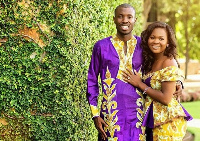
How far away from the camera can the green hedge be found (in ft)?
16.2

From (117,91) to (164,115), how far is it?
45 cm

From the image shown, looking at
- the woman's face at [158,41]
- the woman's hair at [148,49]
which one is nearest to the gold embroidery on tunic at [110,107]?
the woman's hair at [148,49]

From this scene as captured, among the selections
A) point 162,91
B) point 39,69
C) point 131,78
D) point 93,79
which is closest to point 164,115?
point 162,91

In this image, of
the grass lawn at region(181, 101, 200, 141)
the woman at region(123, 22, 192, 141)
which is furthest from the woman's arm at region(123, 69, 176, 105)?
the grass lawn at region(181, 101, 200, 141)

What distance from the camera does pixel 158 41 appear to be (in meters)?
3.64

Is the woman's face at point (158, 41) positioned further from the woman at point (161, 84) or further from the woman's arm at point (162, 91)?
the woman's arm at point (162, 91)

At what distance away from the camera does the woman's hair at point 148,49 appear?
144 inches

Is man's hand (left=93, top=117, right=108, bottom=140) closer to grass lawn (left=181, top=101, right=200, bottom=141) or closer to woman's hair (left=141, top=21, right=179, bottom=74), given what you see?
woman's hair (left=141, top=21, right=179, bottom=74)

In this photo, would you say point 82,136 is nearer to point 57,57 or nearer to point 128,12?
point 57,57

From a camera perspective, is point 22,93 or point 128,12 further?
point 22,93

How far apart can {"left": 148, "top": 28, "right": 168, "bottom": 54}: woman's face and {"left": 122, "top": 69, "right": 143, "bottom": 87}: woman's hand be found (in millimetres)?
265

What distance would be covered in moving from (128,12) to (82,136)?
2066 mm

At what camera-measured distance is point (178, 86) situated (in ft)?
12.4

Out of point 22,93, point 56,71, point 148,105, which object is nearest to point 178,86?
point 148,105
